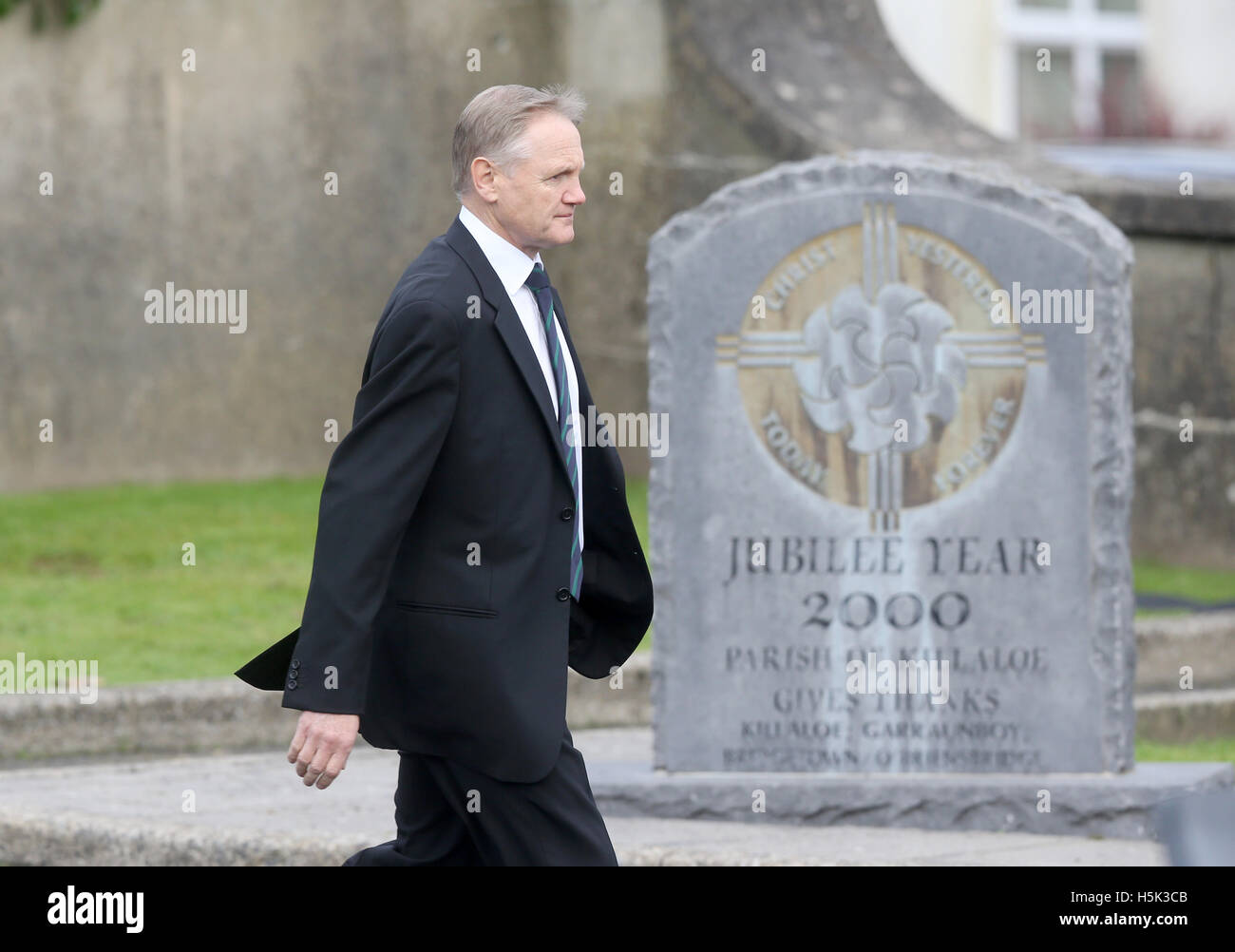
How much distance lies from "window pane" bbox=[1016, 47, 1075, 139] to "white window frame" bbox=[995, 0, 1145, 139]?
0.07m

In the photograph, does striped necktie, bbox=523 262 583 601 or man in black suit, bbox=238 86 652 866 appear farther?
striped necktie, bbox=523 262 583 601

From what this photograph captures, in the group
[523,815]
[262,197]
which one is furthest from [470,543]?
[262,197]

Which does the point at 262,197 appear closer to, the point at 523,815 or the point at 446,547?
the point at 446,547

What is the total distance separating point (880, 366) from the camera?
5898mm

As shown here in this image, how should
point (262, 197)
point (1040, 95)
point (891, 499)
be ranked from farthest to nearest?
1. point (1040, 95)
2. point (262, 197)
3. point (891, 499)

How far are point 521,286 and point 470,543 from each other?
17.6 inches

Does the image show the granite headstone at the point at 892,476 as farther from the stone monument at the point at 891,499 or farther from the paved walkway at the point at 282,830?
the paved walkway at the point at 282,830

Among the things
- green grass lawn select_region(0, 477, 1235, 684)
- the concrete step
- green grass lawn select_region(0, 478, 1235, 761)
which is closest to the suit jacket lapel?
the concrete step

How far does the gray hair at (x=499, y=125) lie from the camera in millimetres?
3523

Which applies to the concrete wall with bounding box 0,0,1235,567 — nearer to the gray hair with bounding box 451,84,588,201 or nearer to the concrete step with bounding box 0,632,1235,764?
the concrete step with bounding box 0,632,1235,764

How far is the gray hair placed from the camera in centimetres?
352

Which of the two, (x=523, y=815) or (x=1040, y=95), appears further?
(x=1040, y=95)

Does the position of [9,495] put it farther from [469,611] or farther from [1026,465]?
[469,611]
